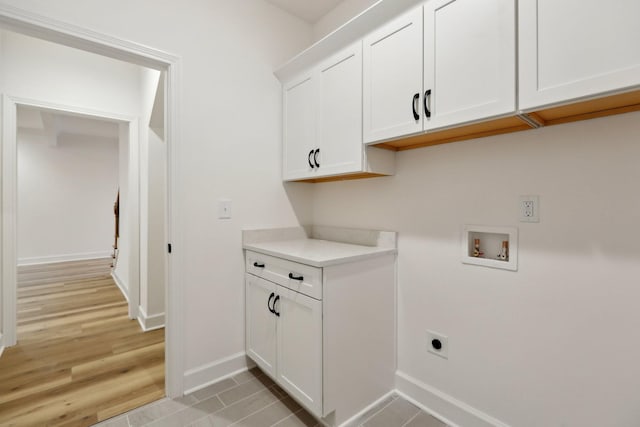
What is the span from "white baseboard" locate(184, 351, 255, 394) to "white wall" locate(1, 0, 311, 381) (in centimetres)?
2

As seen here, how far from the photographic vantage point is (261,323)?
74.0 inches

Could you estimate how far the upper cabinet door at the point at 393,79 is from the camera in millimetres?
1375

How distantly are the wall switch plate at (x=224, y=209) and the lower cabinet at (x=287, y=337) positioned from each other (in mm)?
457

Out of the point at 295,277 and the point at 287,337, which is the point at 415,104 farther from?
the point at 287,337

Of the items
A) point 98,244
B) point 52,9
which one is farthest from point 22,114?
point 52,9

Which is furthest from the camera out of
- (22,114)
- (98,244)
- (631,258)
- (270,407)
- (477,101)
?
(98,244)

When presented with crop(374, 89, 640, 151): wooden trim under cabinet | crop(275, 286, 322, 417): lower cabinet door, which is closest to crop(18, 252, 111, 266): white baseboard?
crop(275, 286, 322, 417): lower cabinet door

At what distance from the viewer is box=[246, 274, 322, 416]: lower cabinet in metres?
1.45

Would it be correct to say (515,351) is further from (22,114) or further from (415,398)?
(22,114)

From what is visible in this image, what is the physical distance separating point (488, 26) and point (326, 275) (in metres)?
1.26

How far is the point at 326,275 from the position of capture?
1.42 meters

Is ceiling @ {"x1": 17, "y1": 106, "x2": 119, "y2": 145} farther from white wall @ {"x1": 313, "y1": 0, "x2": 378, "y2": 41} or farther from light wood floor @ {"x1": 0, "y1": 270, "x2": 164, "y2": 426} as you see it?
white wall @ {"x1": 313, "y1": 0, "x2": 378, "y2": 41}

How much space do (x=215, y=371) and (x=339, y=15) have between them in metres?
2.74

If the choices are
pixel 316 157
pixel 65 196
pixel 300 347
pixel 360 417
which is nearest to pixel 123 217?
pixel 65 196
